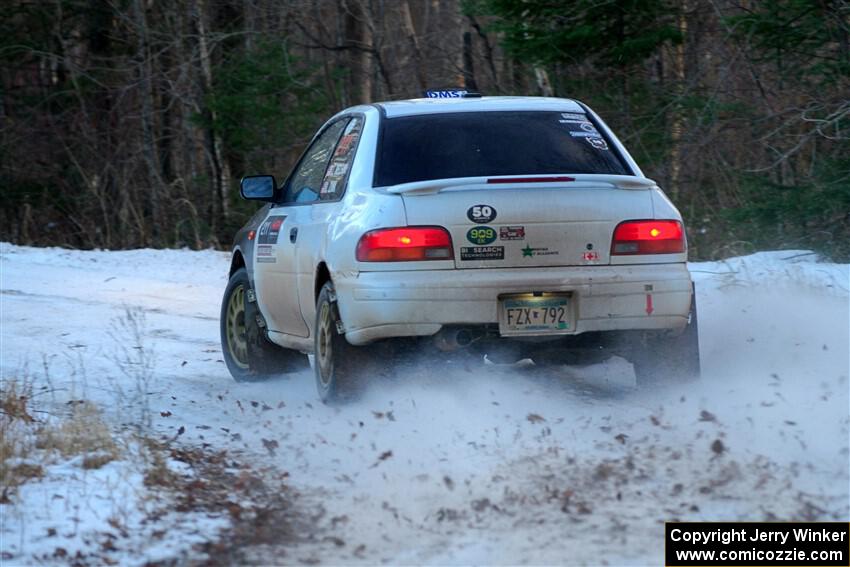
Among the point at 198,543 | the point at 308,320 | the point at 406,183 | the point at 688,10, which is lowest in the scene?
the point at 198,543

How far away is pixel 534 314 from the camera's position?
632cm

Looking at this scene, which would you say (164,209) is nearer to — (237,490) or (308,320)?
(308,320)

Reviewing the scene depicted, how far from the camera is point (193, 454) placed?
6266mm

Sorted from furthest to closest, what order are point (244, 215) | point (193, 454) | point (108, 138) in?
point (108, 138) < point (244, 215) < point (193, 454)

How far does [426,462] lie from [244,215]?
1662cm

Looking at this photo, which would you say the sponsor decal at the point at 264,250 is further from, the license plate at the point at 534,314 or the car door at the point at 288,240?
the license plate at the point at 534,314

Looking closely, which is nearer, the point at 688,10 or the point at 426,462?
the point at 426,462

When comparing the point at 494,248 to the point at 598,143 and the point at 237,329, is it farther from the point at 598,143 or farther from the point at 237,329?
the point at 237,329

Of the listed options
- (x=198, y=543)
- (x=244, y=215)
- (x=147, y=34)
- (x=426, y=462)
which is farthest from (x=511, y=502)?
(x=147, y=34)

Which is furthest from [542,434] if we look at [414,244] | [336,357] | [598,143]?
[598,143]

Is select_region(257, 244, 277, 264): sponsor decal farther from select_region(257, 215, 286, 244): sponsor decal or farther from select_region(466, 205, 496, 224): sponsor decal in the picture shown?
select_region(466, 205, 496, 224): sponsor decal

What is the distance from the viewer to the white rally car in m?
6.27

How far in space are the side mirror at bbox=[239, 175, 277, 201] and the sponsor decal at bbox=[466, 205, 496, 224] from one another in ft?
7.22

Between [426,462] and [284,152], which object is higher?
[284,152]
